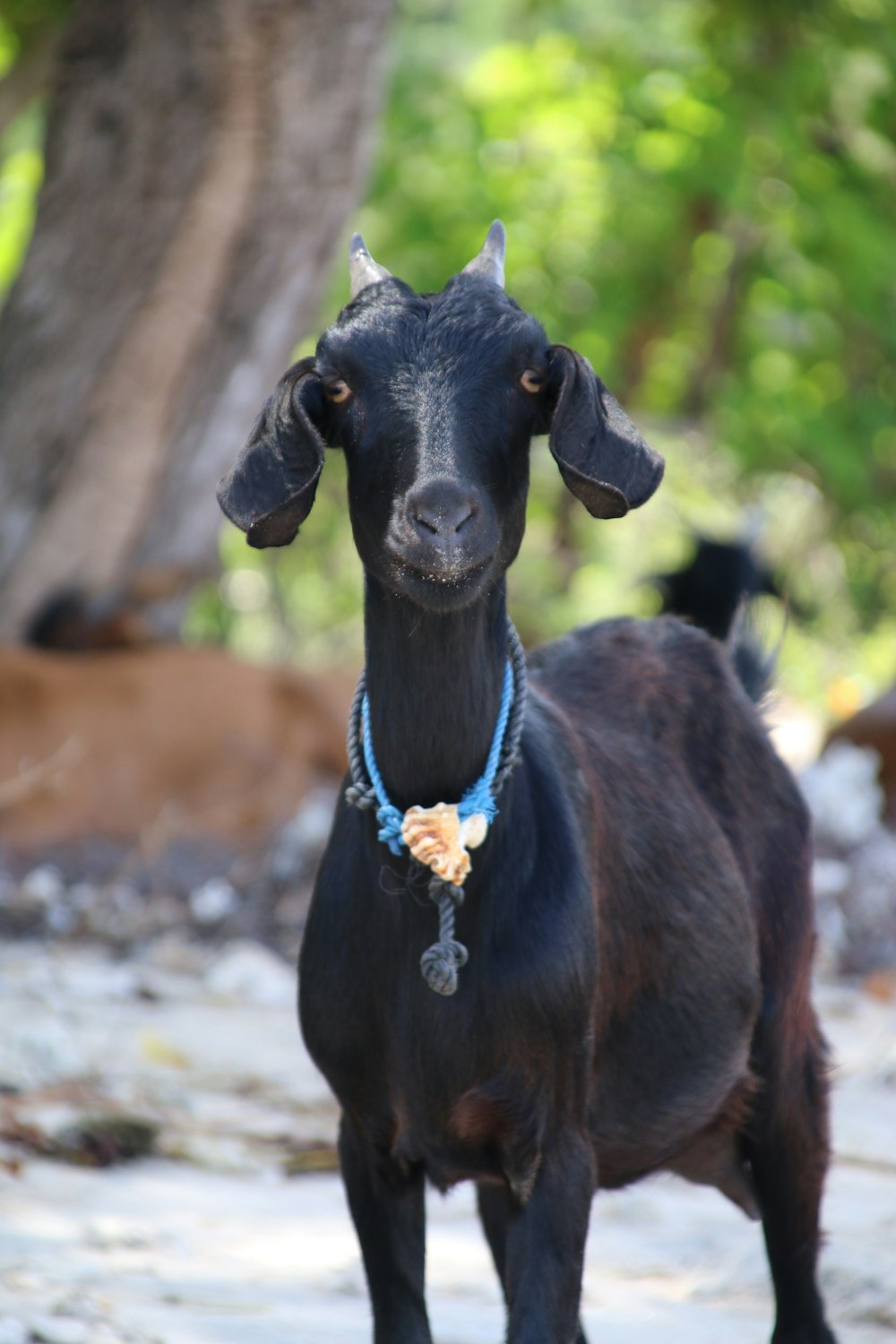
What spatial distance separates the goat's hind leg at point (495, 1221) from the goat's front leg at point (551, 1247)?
20.7 inches

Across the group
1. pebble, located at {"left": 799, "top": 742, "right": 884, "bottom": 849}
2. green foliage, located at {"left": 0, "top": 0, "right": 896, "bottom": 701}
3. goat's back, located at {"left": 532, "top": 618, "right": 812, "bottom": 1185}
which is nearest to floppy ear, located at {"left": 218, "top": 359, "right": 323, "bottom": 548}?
goat's back, located at {"left": 532, "top": 618, "right": 812, "bottom": 1185}

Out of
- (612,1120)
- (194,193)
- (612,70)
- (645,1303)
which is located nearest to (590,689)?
(612,1120)

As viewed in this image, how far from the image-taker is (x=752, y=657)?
4.20 meters

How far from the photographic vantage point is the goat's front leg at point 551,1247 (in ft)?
8.42

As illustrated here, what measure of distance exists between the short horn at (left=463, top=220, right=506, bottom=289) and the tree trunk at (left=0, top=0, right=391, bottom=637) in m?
5.04

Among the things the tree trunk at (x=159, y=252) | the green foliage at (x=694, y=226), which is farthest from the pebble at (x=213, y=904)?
the green foliage at (x=694, y=226)

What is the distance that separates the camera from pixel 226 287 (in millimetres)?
8023

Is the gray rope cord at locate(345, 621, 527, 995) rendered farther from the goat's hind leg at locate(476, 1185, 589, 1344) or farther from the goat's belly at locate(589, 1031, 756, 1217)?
the goat's hind leg at locate(476, 1185, 589, 1344)

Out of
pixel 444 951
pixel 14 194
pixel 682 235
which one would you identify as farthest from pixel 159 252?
pixel 682 235

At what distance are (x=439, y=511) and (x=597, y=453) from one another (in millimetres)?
260

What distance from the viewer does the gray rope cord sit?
2.54 metres

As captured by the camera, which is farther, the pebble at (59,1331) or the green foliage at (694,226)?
the green foliage at (694,226)

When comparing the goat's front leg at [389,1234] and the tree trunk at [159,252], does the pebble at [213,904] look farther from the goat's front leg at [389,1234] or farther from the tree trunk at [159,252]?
the goat's front leg at [389,1234]

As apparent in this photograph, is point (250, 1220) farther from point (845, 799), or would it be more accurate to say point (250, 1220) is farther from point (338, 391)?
point (845, 799)
